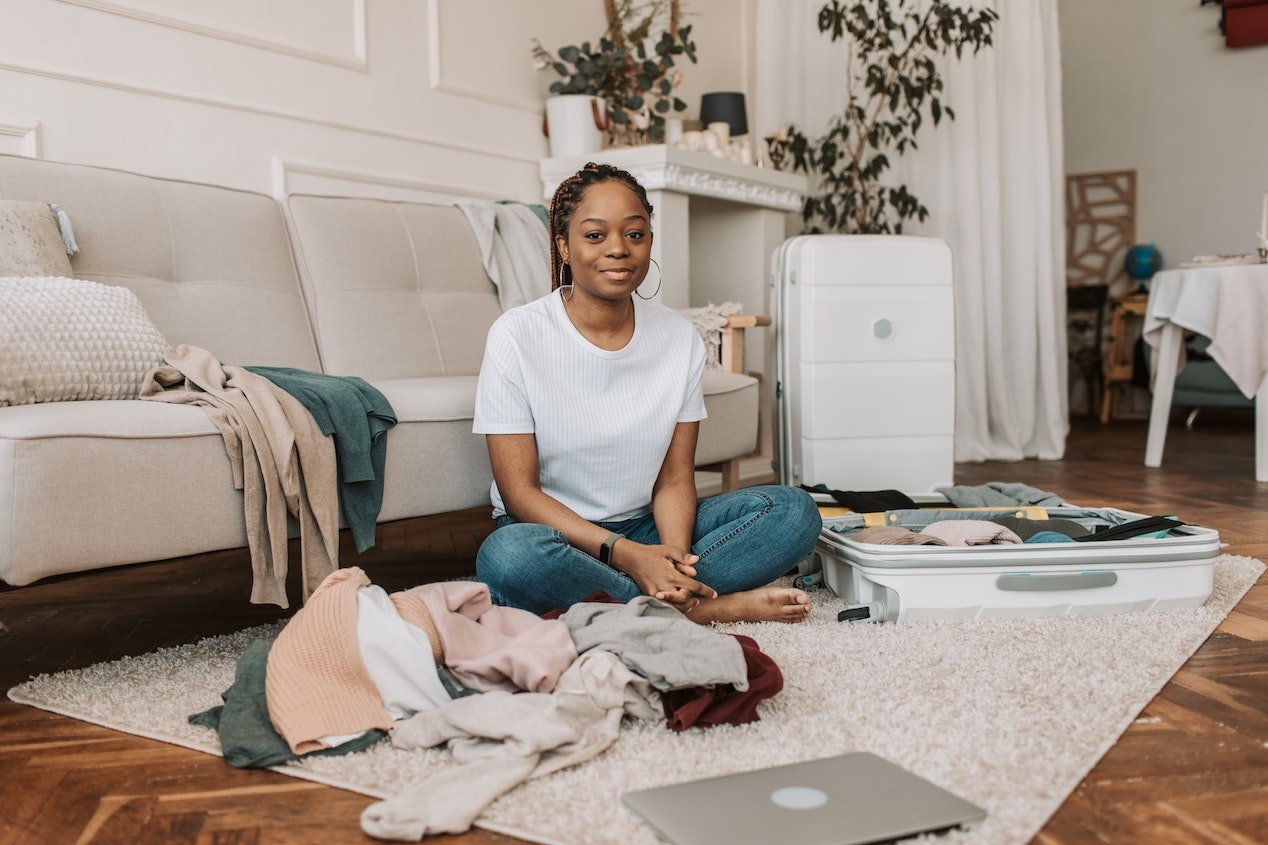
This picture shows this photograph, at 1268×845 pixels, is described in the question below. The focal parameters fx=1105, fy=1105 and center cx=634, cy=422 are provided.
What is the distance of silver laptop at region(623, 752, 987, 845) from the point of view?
1065mm

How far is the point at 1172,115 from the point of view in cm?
662

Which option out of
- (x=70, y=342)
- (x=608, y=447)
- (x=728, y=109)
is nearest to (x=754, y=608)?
(x=608, y=447)

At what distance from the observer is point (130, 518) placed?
1.57 m

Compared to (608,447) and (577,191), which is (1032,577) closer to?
(608,447)

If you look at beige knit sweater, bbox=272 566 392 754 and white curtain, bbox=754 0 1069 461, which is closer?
beige knit sweater, bbox=272 566 392 754

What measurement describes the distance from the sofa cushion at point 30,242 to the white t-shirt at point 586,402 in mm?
818

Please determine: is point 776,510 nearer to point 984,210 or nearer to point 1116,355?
point 984,210

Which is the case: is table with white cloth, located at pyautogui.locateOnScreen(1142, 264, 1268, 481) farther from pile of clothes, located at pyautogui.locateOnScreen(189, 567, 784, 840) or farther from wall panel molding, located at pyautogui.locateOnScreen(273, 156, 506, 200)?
pile of clothes, located at pyautogui.locateOnScreen(189, 567, 784, 840)

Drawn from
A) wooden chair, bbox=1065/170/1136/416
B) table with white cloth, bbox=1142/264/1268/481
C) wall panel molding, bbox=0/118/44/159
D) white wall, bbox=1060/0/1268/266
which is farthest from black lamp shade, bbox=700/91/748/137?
white wall, bbox=1060/0/1268/266

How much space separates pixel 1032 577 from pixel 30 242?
187 centimetres

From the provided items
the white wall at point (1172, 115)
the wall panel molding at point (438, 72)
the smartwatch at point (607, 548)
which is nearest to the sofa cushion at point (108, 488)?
the smartwatch at point (607, 548)

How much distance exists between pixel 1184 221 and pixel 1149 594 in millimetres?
5401

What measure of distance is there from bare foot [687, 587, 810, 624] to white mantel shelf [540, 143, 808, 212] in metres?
1.85

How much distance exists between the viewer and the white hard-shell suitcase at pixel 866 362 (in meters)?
2.96
